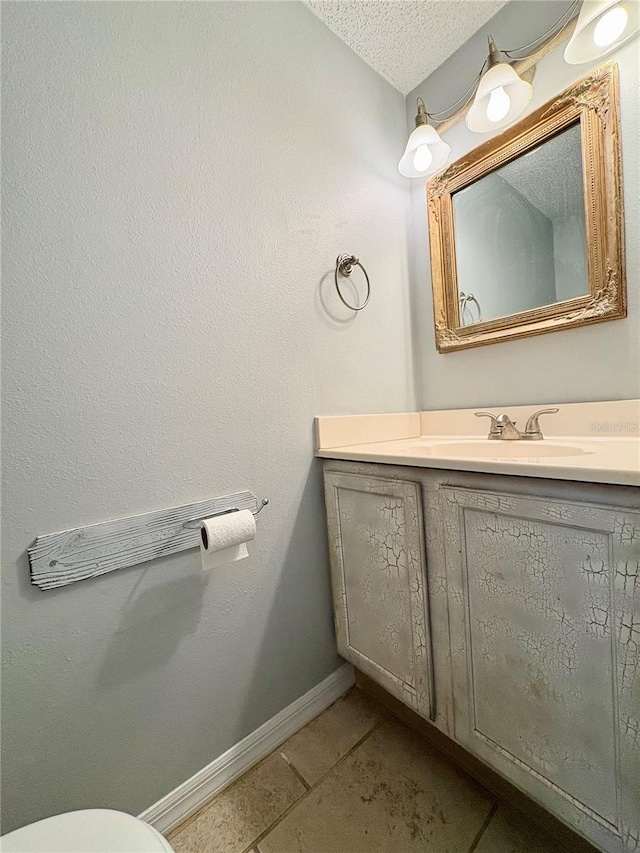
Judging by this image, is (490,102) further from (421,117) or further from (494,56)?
(421,117)

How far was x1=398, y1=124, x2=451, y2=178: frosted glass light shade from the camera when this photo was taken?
1.21 meters

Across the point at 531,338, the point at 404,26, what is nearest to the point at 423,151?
the point at 404,26

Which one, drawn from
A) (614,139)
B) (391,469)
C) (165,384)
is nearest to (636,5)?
(614,139)

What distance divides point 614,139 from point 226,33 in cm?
113

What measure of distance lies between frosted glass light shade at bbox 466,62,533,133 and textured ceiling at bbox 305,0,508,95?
1.01 feet

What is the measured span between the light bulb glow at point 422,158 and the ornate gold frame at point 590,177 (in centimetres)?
14

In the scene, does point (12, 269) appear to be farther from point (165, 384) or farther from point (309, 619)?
point (309, 619)

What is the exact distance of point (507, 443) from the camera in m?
1.10

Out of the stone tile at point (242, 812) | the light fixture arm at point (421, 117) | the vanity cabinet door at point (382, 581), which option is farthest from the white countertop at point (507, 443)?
the light fixture arm at point (421, 117)

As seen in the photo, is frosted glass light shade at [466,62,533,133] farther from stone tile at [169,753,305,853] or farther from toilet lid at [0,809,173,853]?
stone tile at [169,753,305,853]

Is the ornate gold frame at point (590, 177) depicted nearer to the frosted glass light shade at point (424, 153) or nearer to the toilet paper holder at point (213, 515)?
the frosted glass light shade at point (424, 153)

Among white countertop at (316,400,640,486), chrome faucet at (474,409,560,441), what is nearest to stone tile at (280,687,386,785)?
white countertop at (316,400,640,486)

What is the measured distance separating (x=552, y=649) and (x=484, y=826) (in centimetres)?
57

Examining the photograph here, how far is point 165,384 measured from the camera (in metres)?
0.85
